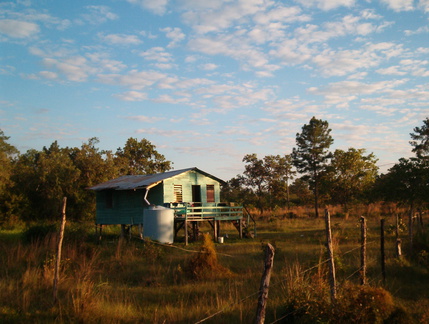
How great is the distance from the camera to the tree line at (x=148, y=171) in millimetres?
33219

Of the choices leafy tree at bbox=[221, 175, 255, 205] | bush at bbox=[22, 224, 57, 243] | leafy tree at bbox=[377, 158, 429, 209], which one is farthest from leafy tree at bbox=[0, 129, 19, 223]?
leafy tree at bbox=[377, 158, 429, 209]

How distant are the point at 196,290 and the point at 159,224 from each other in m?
10.8

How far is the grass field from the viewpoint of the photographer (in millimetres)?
6773

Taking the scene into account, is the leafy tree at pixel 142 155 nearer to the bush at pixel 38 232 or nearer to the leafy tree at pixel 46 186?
the leafy tree at pixel 46 186

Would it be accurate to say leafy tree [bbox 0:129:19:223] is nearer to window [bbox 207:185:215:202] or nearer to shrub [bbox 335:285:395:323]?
window [bbox 207:185:215:202]

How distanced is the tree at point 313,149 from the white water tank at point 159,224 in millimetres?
23269

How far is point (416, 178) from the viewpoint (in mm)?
13789

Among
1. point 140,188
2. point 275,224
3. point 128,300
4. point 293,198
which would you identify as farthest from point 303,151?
point 128,300

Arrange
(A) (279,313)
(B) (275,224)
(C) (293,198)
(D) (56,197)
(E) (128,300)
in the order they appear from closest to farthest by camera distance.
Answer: (A) (279,313)
(E) (128,300)
(B) (275,224)
(D) (56,197)
(C) (293,198)

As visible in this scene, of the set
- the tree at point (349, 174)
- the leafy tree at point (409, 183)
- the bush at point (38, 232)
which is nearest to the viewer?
the leafy tree at point (409, 183)

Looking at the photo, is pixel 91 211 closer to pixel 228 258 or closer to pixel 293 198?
pixel 228 258

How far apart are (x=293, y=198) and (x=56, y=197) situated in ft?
117

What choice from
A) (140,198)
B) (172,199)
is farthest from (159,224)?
(140,198)

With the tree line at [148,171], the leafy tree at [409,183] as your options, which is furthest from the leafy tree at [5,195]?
the leafy tree at [409,183]
